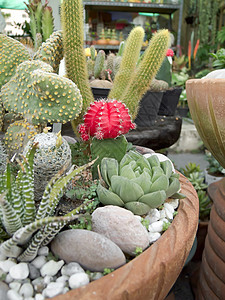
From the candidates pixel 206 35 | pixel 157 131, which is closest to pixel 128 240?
pixel 157 131

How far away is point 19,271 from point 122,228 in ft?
0.70

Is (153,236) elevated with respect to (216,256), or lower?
elevated

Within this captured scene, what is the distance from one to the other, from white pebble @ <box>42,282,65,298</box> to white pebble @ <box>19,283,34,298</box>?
0.08 ft

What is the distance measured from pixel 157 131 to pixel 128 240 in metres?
0.87

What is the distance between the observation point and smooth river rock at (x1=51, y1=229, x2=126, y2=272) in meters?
0.51

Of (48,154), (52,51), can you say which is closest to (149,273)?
(48,154)

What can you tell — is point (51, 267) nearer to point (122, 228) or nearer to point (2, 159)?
point (122, 228)

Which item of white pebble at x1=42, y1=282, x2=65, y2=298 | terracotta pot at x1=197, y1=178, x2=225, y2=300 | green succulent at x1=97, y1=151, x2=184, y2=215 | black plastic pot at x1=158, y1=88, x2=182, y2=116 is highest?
green succulent at x1=97, y1=151, x2=184, y2=215

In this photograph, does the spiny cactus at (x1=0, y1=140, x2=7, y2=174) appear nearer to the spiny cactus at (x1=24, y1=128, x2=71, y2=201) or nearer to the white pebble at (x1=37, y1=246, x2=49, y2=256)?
the spiny cactus at (x1=24, y1=128, x2=71, y2=201)

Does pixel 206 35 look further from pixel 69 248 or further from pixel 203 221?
pixel 69 248

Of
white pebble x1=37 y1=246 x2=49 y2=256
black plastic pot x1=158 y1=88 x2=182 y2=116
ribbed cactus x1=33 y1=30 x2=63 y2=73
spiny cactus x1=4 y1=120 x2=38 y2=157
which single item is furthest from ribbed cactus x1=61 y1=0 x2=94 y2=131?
black plastic pot x1=158 y1=88 x2=182 y2=116

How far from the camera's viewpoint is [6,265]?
496 millimetres

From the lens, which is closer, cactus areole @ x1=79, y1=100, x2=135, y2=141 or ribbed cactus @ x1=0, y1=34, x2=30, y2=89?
cactus areole @ x1=79, y1=100, x2=135, y2=141

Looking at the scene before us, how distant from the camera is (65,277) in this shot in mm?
486
